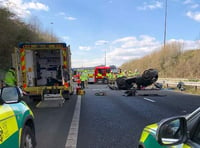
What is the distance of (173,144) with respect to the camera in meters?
2.35

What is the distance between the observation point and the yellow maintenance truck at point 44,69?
46.3ft

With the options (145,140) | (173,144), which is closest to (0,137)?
(145,140)

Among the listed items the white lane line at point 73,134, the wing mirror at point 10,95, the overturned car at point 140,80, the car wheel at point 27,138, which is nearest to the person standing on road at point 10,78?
the white lane line at point 73,134

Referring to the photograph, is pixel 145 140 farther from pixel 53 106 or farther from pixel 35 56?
pixel 35 56

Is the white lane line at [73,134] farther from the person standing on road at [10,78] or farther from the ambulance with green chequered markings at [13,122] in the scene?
the person standing on road at [10,78]

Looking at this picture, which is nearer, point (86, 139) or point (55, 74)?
point (86, 139)

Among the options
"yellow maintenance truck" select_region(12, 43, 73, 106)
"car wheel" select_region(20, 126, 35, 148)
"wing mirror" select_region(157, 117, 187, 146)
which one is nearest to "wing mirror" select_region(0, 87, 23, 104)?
"car wheel" select_region(20, 126, 35, 148)

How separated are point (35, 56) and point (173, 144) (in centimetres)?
1435

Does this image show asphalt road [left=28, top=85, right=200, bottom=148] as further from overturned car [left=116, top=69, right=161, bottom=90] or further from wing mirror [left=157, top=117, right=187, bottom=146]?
overturned car [left=116, top=69, right=161, bottom=90]

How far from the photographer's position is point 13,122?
365 cm

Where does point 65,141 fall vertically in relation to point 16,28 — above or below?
below

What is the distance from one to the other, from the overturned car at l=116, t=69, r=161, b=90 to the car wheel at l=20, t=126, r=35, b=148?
18503 millimetres

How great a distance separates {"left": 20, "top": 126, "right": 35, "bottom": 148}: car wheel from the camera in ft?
13.3

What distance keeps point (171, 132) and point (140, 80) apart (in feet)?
69.2
